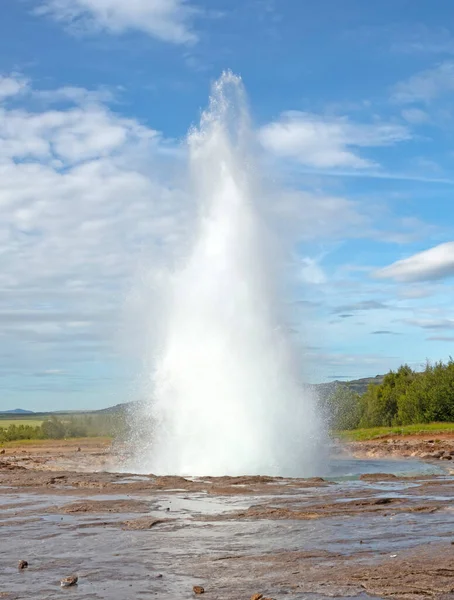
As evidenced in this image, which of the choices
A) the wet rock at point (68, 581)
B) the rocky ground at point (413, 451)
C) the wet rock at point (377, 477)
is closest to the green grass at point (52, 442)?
the rocky ground at point (413, 451)

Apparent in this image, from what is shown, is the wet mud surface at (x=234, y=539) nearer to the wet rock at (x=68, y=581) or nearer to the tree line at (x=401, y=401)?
the wet rock at (x=68, y=581)

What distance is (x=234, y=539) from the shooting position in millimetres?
14812

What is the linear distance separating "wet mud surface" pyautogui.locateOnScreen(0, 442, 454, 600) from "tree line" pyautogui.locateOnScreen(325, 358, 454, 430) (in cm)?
4387

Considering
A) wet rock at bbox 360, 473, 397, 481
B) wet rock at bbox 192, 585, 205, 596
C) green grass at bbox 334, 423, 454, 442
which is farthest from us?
green grass at bbox 334, 423, 454, 442

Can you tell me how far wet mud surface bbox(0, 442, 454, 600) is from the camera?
35.6ft

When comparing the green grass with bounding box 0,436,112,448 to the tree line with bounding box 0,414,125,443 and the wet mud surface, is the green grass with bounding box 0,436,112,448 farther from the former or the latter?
the wet mud surface

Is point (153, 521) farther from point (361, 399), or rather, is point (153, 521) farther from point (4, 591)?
point (361, 399)

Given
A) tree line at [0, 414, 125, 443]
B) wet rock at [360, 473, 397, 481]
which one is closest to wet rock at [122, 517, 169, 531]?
wet rock at [360, 473, 397, 481]

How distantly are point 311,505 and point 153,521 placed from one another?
4414 millimetres

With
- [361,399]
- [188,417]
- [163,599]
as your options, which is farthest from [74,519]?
[361,399]

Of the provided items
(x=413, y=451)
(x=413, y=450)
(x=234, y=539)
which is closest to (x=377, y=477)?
(x=234, y=539)

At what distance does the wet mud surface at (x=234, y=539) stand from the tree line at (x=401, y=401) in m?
43.9

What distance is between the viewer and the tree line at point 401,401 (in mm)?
72062

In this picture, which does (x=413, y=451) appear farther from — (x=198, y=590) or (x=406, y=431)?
(x=198, y=590)
